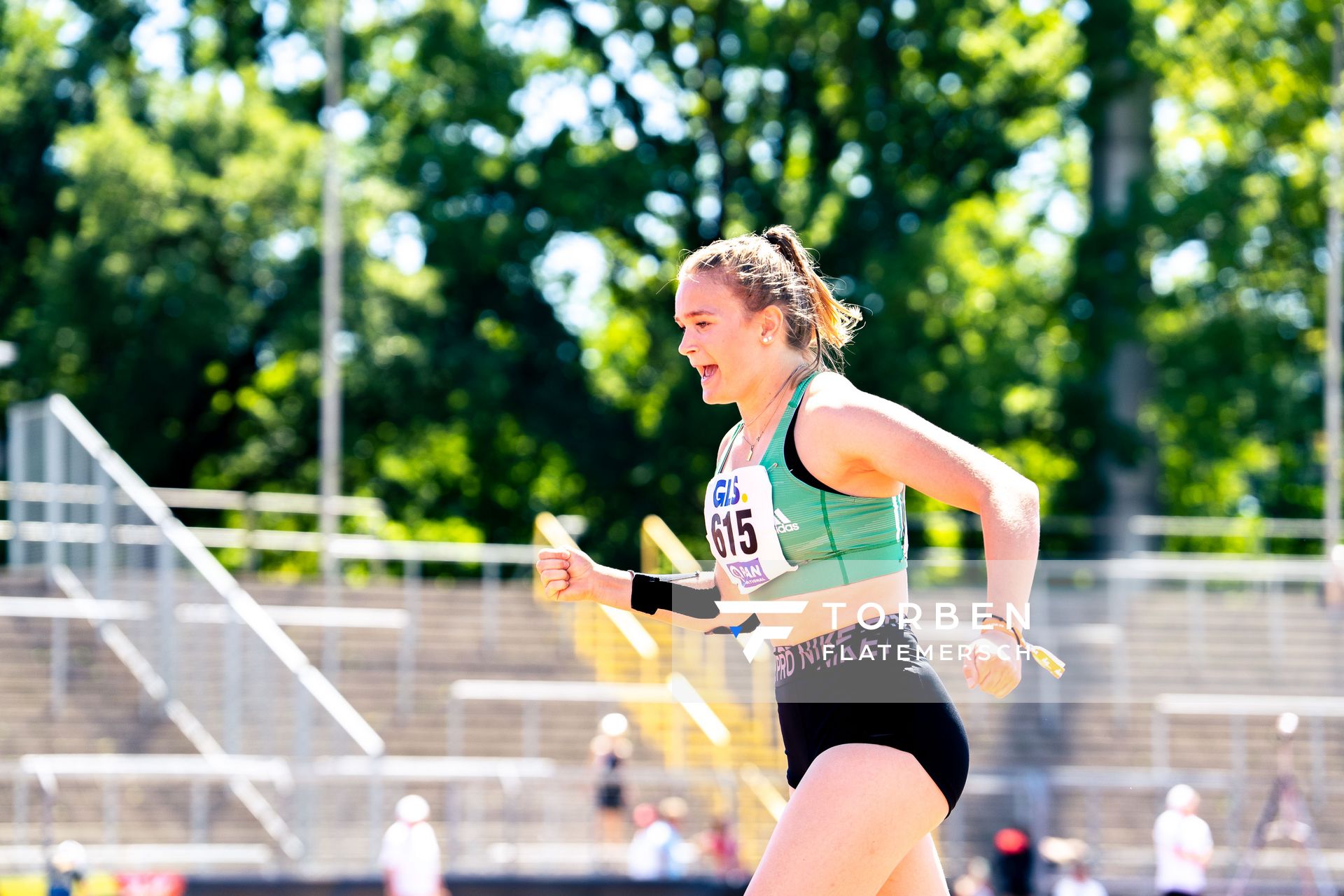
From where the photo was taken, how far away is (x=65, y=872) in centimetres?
1093

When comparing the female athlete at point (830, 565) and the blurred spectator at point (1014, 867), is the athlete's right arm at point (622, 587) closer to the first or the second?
the female athlete at point (830, 565)

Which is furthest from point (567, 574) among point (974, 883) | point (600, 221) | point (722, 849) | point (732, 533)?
point (600, 221)

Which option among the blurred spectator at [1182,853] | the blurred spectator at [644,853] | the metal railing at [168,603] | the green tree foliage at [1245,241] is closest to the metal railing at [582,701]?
the metal railing at [168,603]

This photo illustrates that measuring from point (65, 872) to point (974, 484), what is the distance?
8.90 m

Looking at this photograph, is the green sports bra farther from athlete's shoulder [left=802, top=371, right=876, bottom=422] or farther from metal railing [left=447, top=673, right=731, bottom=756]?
metal railing [left=447, top=673, right=731, bottom=756]

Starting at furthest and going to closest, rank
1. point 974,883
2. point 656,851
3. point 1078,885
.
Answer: point 656,851 → point 974,883 → point 1078,885

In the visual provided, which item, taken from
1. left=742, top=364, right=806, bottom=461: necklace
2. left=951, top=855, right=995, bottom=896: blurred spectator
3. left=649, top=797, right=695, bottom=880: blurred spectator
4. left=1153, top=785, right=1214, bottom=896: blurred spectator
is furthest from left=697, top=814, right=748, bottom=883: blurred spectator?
left=742, top=364, right=806, bottom=461: necklace

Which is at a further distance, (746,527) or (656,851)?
(656,851)

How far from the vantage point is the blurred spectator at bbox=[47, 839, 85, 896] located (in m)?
10.9

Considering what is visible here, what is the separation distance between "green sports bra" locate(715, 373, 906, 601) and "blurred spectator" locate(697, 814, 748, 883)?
11.1 metres

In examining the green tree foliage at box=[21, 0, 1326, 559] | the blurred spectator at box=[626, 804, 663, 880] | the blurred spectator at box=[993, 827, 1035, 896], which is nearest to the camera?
the blurred spectator at box=[993, 827, 1035, 896]

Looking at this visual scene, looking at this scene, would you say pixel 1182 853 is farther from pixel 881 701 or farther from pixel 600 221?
pixel 600 221

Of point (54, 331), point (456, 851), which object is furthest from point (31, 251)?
point (456, 851)

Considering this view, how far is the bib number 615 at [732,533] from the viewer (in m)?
3.89
